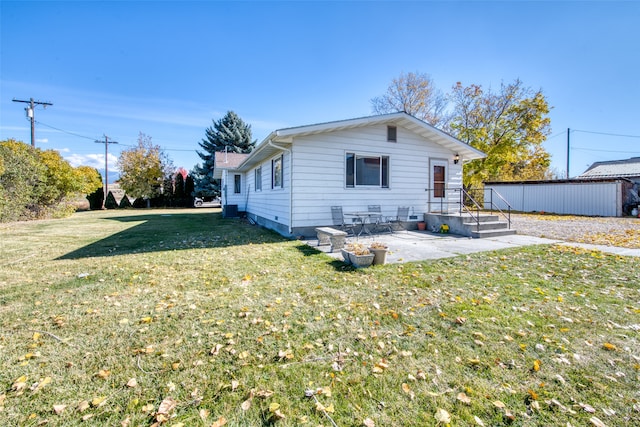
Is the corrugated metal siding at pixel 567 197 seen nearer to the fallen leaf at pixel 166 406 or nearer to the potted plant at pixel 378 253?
the potted plant at pixel 378 253

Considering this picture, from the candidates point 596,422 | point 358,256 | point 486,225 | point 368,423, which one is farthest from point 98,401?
point 486,225

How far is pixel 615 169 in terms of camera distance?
925 inches

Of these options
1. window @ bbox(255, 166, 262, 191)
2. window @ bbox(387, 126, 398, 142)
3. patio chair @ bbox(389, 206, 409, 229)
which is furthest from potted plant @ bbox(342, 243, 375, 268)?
window @ bbox(255, 166, 262, 191)

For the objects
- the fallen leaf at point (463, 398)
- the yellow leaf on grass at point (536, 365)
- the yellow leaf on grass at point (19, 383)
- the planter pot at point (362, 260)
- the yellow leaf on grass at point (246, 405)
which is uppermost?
the planter pot at point (362, 260)

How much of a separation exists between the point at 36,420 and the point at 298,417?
161 centimetres

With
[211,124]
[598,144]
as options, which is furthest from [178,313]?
[598,144]

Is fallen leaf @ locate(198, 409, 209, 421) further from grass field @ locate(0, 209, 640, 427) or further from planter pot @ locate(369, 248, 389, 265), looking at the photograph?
planter pot @ locate(369, 248, 389, 265)

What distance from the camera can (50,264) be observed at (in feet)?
17.9

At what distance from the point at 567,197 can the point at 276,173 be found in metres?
19.2

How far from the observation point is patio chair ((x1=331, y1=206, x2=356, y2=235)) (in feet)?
28.8

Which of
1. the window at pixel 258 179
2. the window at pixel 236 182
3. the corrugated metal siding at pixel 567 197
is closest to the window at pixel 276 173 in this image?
the window at pixel 258 179

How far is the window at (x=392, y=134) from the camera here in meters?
9.61

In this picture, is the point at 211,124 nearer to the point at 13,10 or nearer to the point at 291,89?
the point at 291,89

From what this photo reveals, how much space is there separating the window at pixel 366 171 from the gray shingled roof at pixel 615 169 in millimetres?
22921
